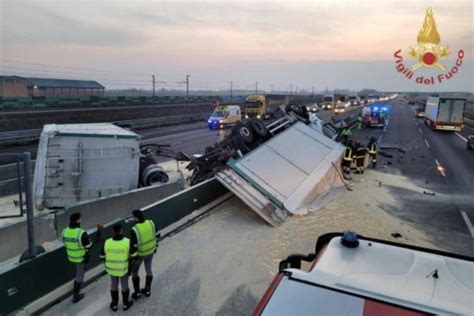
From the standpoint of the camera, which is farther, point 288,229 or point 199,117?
point 199,117

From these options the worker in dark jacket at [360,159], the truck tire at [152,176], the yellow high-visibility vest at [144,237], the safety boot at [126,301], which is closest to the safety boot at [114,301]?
the safety boot at [126,301]

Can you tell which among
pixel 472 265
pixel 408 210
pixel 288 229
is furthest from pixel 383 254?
pixel 408 210

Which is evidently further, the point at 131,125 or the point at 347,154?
the point at 131,125

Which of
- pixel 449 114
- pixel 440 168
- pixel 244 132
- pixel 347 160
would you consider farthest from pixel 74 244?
pixel 449 114

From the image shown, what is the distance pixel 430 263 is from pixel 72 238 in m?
5.28

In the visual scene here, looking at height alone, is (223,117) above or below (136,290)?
above

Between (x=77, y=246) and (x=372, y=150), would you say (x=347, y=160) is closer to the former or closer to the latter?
(x=372, y=150)

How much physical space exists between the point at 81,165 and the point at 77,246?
5.35 metres

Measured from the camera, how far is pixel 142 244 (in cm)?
629

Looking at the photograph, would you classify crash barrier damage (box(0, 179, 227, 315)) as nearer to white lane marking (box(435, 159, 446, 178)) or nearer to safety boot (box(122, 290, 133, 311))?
safety boot (box(122, 290, 133, 311))

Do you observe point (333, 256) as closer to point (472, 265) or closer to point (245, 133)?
point (472, 265)

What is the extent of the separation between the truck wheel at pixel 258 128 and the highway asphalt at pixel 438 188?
18.2 feet

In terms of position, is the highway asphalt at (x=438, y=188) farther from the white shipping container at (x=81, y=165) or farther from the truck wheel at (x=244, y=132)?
the white shipping container at (x=81, y=165)

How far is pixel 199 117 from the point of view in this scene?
49031mm
